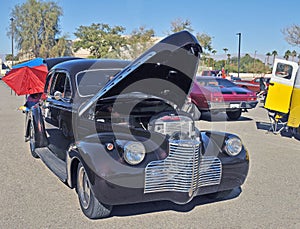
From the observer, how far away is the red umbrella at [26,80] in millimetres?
9625

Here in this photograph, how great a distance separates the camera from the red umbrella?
962cm

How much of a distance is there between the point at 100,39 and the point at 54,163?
174 feet

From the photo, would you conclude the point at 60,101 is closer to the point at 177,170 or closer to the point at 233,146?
the point at 177,170

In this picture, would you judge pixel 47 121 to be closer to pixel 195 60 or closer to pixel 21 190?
pixel 21 190

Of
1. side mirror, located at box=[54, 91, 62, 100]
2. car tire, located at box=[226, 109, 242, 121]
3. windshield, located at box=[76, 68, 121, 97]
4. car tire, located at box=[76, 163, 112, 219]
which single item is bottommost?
car tire, located at box=[226, 109, 242, 121]

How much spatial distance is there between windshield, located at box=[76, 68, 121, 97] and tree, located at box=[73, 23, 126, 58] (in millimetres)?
48168

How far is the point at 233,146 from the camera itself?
429 cm

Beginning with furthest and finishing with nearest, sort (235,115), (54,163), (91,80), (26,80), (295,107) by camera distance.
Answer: (235,115), (26,80), (295,107), (91,80), (54,163)

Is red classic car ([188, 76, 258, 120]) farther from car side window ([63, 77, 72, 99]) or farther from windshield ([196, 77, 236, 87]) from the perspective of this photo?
car side window ([63, 77, 72, 99])

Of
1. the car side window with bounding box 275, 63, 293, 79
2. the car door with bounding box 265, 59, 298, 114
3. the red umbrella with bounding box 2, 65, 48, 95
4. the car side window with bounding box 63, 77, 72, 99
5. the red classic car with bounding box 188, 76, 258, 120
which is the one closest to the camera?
the car side window with bounding box 63, 77, 72, 99

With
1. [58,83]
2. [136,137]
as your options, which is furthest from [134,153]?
[58,83]

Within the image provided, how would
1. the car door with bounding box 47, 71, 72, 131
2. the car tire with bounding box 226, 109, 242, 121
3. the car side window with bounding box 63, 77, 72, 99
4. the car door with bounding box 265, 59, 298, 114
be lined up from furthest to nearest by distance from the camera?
1. the car tire with bounding box 226, 109, 242, 121
2. the car door with bounding box 265, 59, 298, 114
3. the car side window with bounding box 63, 77, 72, 99
4. the car door with bounding box 47, 71, 72, 131

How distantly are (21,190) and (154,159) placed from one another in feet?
7.59

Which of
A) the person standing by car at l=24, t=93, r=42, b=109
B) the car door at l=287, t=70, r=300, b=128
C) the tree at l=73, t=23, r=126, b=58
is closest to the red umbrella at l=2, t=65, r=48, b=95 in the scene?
the person standing by car at l=24, t=93, r=42, b=109
